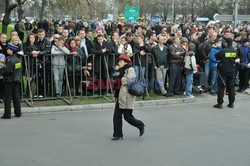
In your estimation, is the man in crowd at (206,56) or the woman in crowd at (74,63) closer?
the woman in crowd at (74,63)

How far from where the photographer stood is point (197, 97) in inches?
498

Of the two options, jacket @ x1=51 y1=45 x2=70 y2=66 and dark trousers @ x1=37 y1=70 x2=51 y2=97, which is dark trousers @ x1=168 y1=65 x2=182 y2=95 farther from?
dark trousers @ x1=37 y1=70 x2=51 y2=97

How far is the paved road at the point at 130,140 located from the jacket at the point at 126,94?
678 mm

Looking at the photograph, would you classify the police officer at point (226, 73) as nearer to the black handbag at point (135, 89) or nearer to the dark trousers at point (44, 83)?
the black handbag at point (135, 89)

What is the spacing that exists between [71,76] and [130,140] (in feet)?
13.7

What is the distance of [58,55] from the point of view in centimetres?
1096

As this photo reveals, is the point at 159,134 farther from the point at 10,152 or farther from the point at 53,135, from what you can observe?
the point at 10,152

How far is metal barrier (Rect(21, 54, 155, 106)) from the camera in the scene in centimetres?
1085

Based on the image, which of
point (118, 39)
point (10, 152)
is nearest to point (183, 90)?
point (118, 39)

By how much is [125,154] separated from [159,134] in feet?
5.14

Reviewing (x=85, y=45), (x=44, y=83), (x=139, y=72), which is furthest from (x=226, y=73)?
(x=44, y=83)

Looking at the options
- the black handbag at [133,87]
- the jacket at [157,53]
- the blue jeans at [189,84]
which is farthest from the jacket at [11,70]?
the blue jeans at [189,84]

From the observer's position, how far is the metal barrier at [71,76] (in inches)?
427

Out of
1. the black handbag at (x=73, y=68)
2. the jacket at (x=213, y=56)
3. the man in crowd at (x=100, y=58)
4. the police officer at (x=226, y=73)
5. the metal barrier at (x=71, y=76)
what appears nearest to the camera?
the metal barrier at (x=71, y=76)
